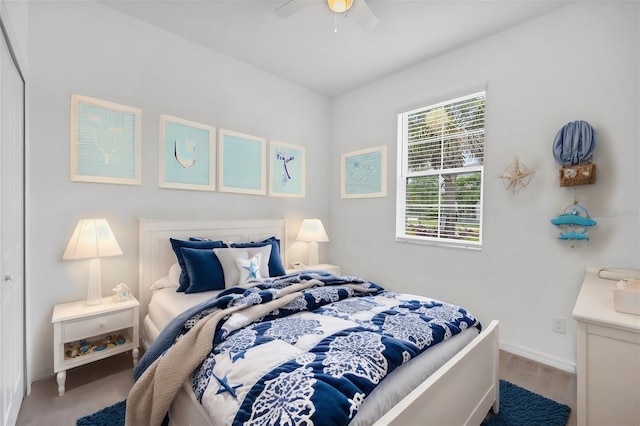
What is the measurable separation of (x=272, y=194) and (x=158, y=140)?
1301mm

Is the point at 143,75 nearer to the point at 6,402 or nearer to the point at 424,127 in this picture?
the point at 6,402

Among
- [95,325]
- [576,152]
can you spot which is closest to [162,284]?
[95,325]

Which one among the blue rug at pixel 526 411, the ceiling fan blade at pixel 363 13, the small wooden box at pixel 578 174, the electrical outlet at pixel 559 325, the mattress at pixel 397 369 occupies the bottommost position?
the blue rug at pixel 526 411

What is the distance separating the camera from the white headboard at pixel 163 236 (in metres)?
2.55

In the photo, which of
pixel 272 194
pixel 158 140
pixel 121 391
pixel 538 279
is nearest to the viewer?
pixel 121 391

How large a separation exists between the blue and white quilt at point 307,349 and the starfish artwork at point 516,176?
1.40m

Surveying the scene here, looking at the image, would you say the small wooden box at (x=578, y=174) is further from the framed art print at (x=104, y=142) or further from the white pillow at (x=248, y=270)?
the framed art print at (x=104, y=142)

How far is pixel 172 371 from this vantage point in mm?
1335

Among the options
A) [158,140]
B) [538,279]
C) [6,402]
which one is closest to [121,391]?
[6,402]

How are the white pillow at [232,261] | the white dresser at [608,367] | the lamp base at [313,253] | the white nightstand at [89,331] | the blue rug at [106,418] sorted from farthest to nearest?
the lamp base at [313,253], the white pillow at [232,261], the white nightstand at [89,331], the blue rug at [106,418], the white dresser at [608,367]

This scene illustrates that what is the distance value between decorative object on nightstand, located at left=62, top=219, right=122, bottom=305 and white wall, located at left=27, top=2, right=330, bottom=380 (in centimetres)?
19

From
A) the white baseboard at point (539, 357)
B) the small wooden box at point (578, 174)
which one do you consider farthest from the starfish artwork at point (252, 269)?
the small wooden box at point (578, 174)

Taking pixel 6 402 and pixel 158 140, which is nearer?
pixel 6 402

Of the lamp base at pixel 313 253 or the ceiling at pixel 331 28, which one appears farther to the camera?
the lamp base at pixel 313 253
